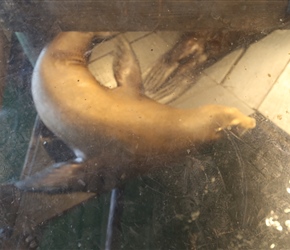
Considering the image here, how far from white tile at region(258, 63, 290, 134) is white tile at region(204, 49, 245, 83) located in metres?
0.14

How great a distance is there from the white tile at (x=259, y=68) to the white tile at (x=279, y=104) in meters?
0.02

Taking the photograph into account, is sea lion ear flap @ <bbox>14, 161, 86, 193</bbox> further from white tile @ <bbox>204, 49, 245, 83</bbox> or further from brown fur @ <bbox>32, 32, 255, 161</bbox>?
white tile @ <bbox>204, 49, 245, 83</bbox>

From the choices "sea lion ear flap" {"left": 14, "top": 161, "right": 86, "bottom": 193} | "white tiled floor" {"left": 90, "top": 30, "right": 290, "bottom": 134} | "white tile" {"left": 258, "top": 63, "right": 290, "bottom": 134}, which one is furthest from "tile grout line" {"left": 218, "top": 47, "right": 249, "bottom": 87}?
"sea lion ear flap" {"left": 14, "top": 161, "right": 86, "bottom": 193}

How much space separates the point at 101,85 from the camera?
51.4 inches

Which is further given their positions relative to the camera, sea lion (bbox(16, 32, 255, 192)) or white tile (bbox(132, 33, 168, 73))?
white tile (bbox(132, 33, 168, 73))

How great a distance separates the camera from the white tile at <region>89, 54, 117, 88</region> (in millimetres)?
1318

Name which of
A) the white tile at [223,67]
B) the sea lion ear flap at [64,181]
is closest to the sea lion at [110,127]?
the sea lion ear flap at [64,181]

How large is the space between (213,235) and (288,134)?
1.20 feet

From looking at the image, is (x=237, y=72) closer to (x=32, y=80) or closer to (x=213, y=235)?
(x=213, y=235)

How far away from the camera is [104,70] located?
133 cm

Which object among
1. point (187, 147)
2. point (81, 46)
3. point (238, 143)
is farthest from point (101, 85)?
point (238, 143)

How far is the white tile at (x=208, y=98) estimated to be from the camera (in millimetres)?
1286

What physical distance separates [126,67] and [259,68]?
40cm

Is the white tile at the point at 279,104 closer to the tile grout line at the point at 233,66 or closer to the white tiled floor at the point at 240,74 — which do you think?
the white tiled floor at the point at 240,74
